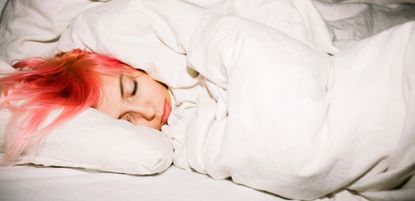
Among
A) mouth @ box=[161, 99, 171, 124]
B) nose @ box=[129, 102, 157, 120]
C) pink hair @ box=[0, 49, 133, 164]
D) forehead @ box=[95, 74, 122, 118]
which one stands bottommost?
mouth @ box=[161, 99, 171, 124]

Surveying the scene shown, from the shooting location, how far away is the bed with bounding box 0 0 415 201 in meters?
0.67

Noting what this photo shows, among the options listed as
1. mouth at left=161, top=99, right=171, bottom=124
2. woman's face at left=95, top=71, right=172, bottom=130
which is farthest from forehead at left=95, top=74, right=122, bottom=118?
mouth at left=161, top=99, right=171, bottom=124

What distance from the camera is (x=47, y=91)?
852 mm

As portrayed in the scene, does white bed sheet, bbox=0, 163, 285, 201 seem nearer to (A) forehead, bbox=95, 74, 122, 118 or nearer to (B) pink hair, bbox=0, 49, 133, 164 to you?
(B) pink hair, bbox=0, 49, 133, 164

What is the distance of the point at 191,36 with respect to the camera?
2.66 feet

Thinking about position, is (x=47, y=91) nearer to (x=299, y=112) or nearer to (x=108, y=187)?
(x=108, y=187)

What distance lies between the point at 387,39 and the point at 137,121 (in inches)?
24.9

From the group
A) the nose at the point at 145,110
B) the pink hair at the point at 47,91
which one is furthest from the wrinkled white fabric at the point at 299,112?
the pink hair at the point at 47,91

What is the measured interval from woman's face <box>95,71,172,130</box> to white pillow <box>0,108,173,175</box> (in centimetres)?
10

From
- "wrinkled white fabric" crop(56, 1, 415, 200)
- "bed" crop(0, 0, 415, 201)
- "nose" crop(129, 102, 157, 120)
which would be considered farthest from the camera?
"nose" crop(129, 102, 157, 120)

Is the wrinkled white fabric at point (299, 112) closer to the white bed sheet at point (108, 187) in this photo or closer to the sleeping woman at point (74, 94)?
the white bed sheet at point (108, 187)

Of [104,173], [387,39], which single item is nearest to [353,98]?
[387,39]

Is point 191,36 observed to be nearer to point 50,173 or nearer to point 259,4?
point 259,4

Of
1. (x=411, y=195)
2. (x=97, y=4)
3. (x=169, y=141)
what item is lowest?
(x=169, y=141)
